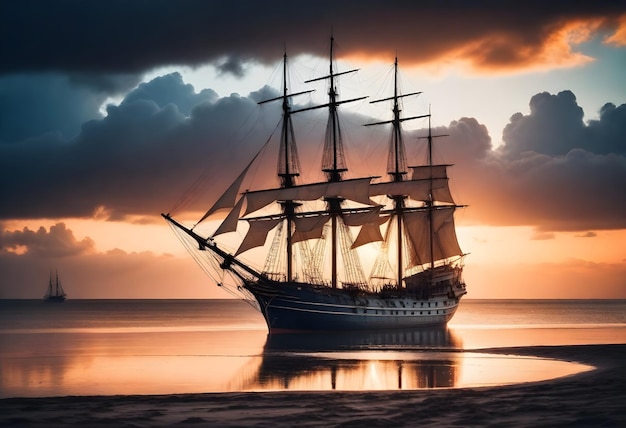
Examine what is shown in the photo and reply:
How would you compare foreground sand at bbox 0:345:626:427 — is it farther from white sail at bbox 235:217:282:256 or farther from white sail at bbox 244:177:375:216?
white sail at bbox 244:177:375:216

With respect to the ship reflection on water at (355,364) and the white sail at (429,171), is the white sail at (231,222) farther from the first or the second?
the white sail at (429,171)

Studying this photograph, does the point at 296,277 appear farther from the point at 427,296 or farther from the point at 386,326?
the point at 427,296

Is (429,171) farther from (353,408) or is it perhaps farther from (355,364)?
(353,408)

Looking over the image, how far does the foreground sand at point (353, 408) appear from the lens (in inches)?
943

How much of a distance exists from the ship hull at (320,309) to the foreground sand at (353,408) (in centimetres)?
5213

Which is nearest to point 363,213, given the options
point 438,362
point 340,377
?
point 438,362

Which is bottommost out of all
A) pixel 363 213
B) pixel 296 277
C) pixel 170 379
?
pixel 170 379

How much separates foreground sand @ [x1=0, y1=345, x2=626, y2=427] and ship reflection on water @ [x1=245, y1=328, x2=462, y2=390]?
5.35 metres

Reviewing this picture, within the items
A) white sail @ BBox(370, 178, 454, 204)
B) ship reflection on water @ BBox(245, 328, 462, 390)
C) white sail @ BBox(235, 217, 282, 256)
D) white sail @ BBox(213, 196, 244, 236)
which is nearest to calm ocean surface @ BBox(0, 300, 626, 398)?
ship reflection on water @ BBox(245, 328, 462, 390)

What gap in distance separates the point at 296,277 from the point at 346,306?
6.05m

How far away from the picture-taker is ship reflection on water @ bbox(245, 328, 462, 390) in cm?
3675

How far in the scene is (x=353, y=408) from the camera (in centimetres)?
2664

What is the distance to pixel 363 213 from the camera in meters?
99.1

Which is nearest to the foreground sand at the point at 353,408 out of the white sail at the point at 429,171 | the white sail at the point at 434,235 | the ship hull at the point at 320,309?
the ship hull at the point at 320,309
